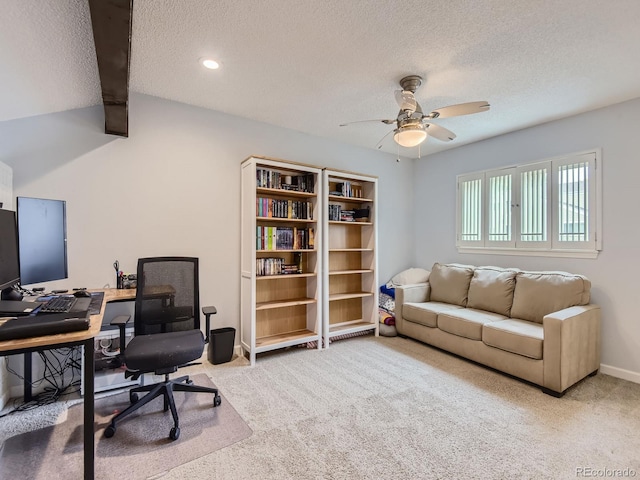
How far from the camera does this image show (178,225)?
124 inches

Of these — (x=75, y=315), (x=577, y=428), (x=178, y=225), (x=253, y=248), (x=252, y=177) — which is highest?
(x=252, y=177)

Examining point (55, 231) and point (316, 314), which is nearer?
point (55, 231)

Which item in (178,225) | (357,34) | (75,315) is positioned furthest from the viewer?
(178,225)

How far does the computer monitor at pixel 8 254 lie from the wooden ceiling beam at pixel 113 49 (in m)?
1.03

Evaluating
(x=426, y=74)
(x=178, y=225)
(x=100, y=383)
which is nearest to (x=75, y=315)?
(x=100, y=383)

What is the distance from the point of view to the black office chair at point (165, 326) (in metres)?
2.03

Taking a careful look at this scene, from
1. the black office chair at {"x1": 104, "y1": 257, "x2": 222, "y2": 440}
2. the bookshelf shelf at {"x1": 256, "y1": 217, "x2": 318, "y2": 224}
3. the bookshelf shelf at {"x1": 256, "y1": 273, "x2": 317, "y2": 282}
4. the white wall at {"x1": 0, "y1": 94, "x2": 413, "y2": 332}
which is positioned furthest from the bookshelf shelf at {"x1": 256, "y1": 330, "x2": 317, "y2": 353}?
the bookshelf shelf at {"x1": 256, "y1": 217, "x2": 318, "y2": 224}

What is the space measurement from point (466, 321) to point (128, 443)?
300 cm

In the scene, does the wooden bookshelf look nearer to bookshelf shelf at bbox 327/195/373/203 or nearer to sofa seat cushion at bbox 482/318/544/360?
bookshelf shelf at bbox 327/195/373/203

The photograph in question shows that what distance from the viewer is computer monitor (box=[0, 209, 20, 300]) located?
171cm

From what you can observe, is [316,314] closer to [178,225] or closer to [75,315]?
[178,225]

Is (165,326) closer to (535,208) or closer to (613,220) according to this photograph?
(535,208)

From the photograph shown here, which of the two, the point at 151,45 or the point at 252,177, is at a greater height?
the point at 151,45

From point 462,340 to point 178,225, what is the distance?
3145mm
